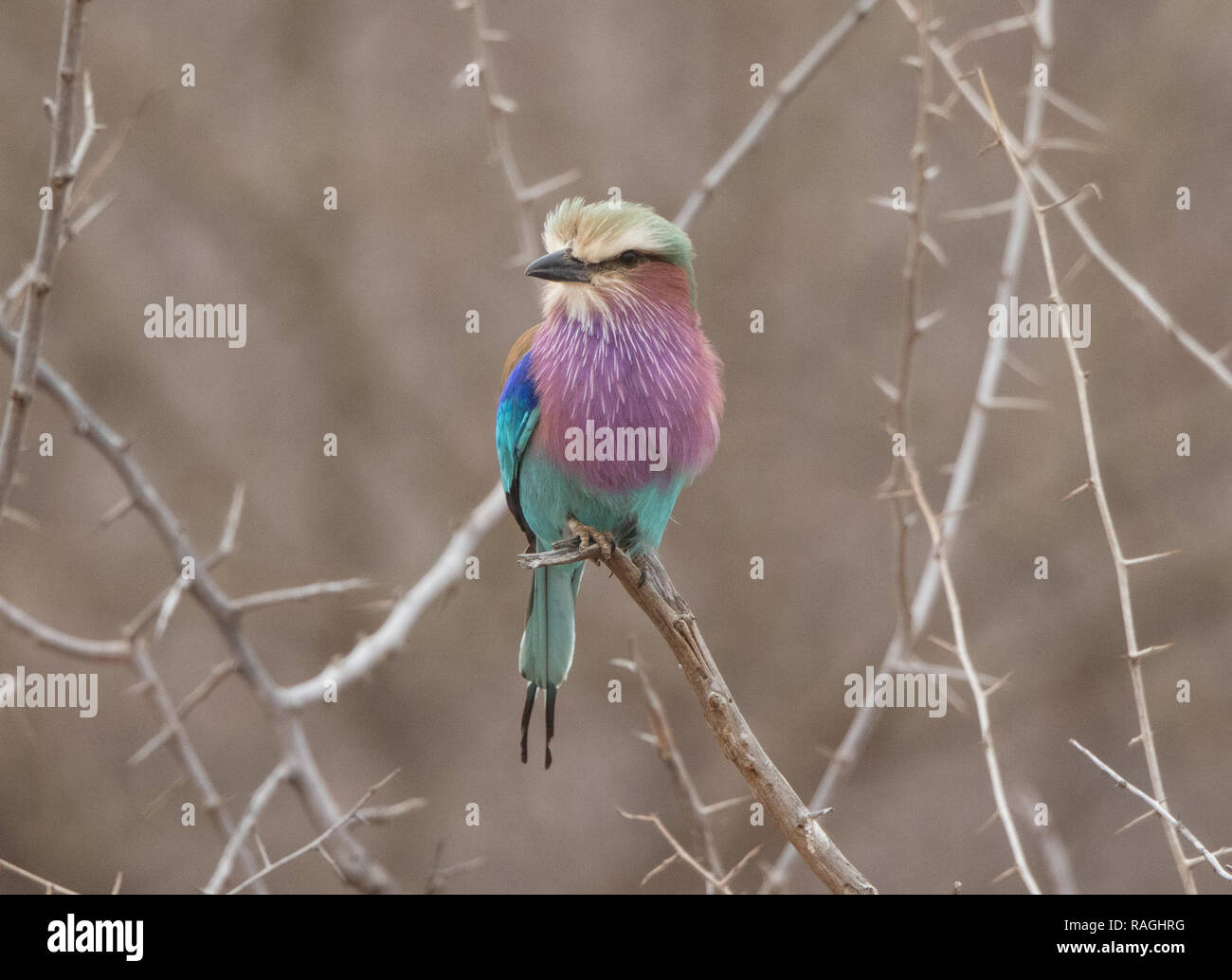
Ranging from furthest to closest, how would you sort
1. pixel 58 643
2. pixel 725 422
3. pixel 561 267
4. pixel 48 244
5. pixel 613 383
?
pixel 725 422, pixel 58 643, pixel 613 383, pixel 561 267, pixel 48 244

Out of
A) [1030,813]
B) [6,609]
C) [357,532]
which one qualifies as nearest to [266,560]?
[357,532]

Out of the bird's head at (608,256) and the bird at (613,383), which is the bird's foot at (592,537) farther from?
the bird's head at (608,256)

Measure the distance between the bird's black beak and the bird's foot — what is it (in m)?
0.50

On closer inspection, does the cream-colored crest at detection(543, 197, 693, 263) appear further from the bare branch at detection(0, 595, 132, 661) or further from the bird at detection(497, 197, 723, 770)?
the bare branch at detection(0, 595, 132, 661)

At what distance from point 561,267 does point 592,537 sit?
538 mm

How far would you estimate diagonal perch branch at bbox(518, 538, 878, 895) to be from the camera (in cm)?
201

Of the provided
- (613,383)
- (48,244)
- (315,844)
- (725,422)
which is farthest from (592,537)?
(725,422)

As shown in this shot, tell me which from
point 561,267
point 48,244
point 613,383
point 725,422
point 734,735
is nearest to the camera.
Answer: point 734,735

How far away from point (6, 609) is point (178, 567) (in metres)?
0.39

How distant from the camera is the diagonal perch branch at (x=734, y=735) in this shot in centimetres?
201

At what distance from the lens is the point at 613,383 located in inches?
95.9

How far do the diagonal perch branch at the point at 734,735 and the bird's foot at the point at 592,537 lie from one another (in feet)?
0.13

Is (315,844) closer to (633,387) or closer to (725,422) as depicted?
(633,387)
